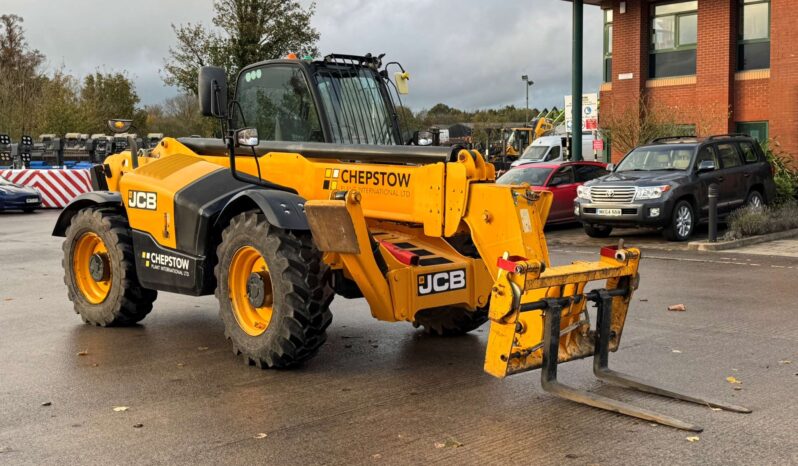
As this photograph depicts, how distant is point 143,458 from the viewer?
201 inches

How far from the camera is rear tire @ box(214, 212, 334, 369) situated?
6.69 meters

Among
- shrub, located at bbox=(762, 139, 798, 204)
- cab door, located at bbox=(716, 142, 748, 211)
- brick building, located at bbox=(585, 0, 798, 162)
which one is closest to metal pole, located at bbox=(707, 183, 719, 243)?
cab door, located at bbox=(716, 142, 748, 211)

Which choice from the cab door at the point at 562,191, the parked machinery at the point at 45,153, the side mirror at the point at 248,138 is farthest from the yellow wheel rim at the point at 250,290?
the parked machinery at the point at 45,153

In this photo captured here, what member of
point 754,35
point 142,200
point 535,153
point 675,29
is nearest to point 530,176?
point 754,35

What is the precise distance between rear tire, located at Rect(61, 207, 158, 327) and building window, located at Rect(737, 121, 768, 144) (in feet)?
67.9

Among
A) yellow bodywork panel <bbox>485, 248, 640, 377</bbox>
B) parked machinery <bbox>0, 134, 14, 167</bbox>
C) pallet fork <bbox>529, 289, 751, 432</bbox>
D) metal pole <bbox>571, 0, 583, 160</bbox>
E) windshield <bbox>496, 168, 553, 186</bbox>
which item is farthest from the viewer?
parked machinery <bbox>0, 134, 14, 167</bbox>

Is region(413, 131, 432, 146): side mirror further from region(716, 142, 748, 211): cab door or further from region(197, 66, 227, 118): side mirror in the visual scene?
region(716, 142, 748, 211): cab door

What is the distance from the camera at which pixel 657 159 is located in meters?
18.1

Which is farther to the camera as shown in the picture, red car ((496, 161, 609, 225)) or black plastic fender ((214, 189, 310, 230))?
red car ((496, 161, 609, 225))

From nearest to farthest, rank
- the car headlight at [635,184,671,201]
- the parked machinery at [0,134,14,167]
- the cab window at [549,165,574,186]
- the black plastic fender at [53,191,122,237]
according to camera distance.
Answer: the black plastic fender at [53,191,122,237]
the car headlight at [635,184,671,201]
the cab window at [549,165,574,186]
the parked machinery at [0,134,14,167]

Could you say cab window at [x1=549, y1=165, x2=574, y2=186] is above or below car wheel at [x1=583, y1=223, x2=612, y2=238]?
above

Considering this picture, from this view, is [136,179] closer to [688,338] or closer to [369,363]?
[369,363]

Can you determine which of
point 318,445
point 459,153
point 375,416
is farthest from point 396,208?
point 318,445

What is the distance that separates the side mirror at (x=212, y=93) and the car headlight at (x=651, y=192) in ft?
36.0
